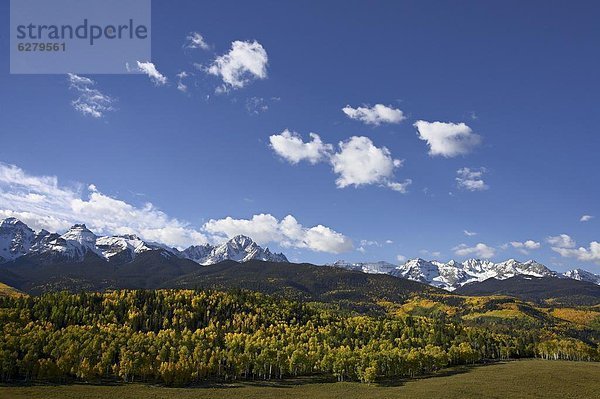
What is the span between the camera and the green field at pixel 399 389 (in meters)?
124

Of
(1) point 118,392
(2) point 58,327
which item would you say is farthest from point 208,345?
(2) point 58,327

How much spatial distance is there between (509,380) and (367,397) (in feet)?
172

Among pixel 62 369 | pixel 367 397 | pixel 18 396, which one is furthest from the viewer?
pixel 62 369

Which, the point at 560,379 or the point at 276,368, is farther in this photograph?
the point at 276,368

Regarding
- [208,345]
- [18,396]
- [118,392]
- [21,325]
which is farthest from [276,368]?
[21,325]

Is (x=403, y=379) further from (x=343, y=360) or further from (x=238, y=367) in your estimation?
(x=238, y=367)

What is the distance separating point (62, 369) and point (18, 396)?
24.4 meters

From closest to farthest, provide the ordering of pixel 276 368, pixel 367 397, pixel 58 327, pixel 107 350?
pixel 367 397
pixel 107 350
pixel 276 368
pixel 58 327

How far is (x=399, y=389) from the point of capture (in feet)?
455

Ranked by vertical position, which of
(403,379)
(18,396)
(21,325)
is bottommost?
(403,379)

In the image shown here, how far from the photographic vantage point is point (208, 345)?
605ft

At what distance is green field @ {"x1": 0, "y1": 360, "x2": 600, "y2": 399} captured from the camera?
124 m

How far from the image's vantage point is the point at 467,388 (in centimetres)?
13312

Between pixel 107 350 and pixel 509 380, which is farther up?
pixel 107 350
